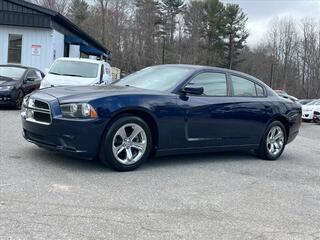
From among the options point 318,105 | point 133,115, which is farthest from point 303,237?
point 318,105

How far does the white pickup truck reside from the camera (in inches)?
573

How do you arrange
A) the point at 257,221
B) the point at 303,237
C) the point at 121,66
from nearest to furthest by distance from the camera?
the point at 303,237 < the point at 257,221 < the point at 121,66

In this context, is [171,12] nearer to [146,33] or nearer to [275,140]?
[146,33]

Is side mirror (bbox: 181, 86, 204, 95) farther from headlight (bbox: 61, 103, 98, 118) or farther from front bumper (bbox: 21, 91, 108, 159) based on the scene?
headlight (bbox: 61, 103, 98, 118)

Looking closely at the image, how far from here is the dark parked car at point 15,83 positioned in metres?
14.6

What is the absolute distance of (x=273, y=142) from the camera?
866cm

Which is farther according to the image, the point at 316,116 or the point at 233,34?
the point at 233,34

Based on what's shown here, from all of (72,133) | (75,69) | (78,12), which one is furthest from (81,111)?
(78,12)

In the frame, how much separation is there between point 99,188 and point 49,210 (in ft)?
3.28

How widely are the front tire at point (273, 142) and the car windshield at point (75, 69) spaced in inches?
312

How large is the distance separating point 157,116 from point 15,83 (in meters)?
9.42

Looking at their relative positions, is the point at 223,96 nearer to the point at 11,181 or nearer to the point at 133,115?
the point at 133,115

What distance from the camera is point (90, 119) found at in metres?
6.12

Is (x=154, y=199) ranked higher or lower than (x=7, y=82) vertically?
lower
